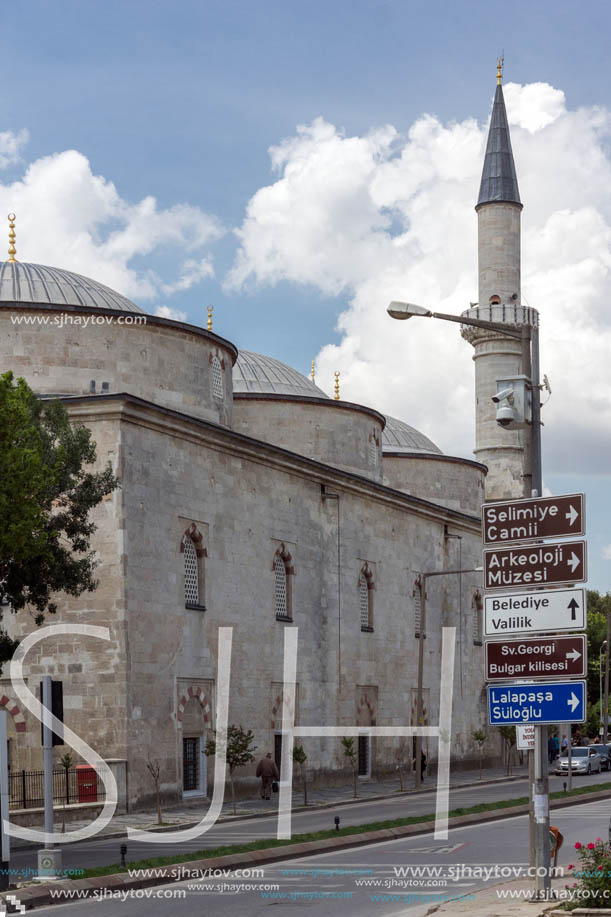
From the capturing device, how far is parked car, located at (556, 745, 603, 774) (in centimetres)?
4112

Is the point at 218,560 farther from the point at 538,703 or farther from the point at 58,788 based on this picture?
the point at 538,703

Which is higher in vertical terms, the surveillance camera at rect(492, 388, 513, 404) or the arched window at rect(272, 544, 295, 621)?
the surveillance camera at rect(492, 388, 513, 404)

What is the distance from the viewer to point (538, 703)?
11180mm

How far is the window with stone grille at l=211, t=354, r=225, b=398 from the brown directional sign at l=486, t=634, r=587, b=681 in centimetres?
2102

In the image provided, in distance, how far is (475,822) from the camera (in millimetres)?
23203

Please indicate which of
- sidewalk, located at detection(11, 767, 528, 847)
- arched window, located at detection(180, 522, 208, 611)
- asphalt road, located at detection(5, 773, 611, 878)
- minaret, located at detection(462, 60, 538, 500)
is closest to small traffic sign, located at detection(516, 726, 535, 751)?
asphalt road, located at detection(5, 773, 611, 878)

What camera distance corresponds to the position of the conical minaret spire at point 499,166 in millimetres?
51781

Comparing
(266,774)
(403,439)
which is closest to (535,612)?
(266,774)

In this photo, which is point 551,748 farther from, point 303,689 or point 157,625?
point 157,625

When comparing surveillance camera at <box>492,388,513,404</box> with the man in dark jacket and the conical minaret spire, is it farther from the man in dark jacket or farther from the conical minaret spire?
the conical minaret spire

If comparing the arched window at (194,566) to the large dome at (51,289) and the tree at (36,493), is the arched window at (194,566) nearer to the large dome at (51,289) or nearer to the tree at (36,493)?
the large dome at (51,289)

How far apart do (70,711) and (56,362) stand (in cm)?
804

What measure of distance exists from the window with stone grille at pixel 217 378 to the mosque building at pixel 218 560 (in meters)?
0.07

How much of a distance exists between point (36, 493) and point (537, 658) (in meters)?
8.74
